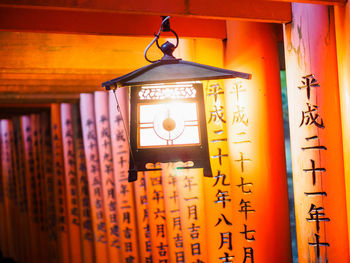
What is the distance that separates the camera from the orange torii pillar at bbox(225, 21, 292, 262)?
5707mm

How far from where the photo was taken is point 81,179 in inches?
447

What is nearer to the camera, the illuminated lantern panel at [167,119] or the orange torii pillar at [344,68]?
the orange torii pillar at [344,68]

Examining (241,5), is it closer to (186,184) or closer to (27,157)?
(186,184)

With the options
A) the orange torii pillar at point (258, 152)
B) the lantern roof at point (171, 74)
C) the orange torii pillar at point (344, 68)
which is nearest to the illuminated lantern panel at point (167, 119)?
the lantern roof at point (171, 74)

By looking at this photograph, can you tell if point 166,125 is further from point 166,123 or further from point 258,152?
point 258,152

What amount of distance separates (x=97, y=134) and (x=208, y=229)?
14.5ft

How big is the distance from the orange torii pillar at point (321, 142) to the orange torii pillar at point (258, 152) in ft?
3.21

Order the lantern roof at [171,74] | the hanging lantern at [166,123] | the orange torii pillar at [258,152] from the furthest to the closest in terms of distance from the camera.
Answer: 1. the orange torii pillar at [258,152]
2. the hanging lantern at [166,123]
3. the lantern roof at [171,74]

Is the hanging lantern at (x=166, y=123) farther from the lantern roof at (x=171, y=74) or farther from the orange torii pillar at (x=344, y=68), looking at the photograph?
the orange torii pillar at (x=344, y=68)

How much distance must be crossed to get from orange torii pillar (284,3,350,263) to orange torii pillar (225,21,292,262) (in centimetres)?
98

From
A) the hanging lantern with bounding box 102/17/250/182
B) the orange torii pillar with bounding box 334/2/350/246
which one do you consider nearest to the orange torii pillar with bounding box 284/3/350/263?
the orange torii pillar with bounding box 334/2/350/246

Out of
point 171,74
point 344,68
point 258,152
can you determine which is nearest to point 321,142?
point 344,68

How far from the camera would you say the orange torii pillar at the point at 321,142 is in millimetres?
4578

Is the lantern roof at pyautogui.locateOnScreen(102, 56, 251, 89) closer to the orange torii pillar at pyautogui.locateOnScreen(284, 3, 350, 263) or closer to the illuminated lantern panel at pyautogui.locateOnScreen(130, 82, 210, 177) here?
the illuminated lantern panel at pyautogui.locateOnScreen(130, 82, 210, 177)
